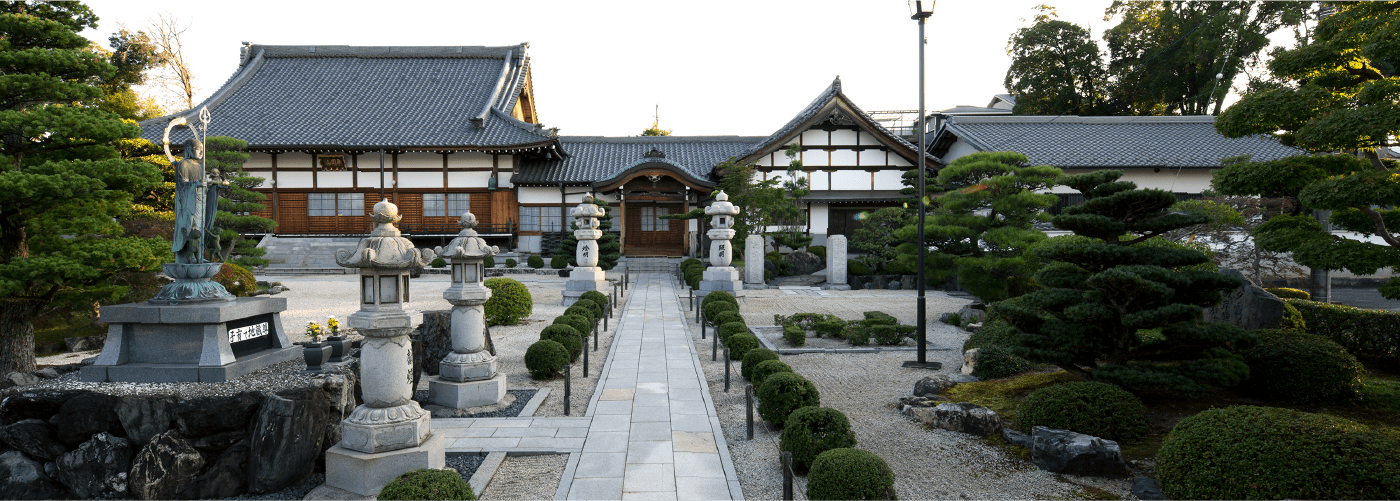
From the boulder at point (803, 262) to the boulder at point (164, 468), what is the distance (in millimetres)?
21708

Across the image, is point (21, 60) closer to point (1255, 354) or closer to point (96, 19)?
point (96, 19)

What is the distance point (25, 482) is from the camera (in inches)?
203

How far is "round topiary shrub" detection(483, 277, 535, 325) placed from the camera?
45.6 feet

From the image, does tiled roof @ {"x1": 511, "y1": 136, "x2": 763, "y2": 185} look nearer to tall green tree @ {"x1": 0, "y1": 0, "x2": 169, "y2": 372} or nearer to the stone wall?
tall green tree @ {"x1": 0, "y1": 0, "x2": 169, "y2": 372}

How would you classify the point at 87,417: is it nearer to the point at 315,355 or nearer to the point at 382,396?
the point at 315,355

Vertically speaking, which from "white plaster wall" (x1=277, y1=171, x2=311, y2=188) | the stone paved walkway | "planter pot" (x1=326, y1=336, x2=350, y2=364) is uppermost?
"white plaster wall" (x1=277, y1=171, x2=311, y2=188)

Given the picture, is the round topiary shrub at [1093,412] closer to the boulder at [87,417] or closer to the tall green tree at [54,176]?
the boulder at [87,417]

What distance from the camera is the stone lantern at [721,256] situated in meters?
19.3

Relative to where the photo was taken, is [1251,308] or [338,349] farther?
[1251,308]

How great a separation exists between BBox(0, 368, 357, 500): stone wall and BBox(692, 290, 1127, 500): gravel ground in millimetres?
3769

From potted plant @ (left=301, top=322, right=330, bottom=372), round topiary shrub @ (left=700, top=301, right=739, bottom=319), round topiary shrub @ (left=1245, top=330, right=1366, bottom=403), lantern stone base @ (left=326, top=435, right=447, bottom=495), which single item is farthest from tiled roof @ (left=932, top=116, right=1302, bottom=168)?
lantern stone base @ (left=326, top=435, right=447, bottom=495)

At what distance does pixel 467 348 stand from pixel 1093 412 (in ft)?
22.1

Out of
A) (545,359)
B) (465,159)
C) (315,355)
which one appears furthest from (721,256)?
(465,159)

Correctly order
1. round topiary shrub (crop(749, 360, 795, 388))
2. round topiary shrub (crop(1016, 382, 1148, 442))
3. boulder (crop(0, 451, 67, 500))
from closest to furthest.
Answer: boulder (crop(0, 451, 67, 500)) → round topiary shrub (crop(1016, 382, 1148, 442)) → round topiary shrub (crop(749, 360, 795, 388))
